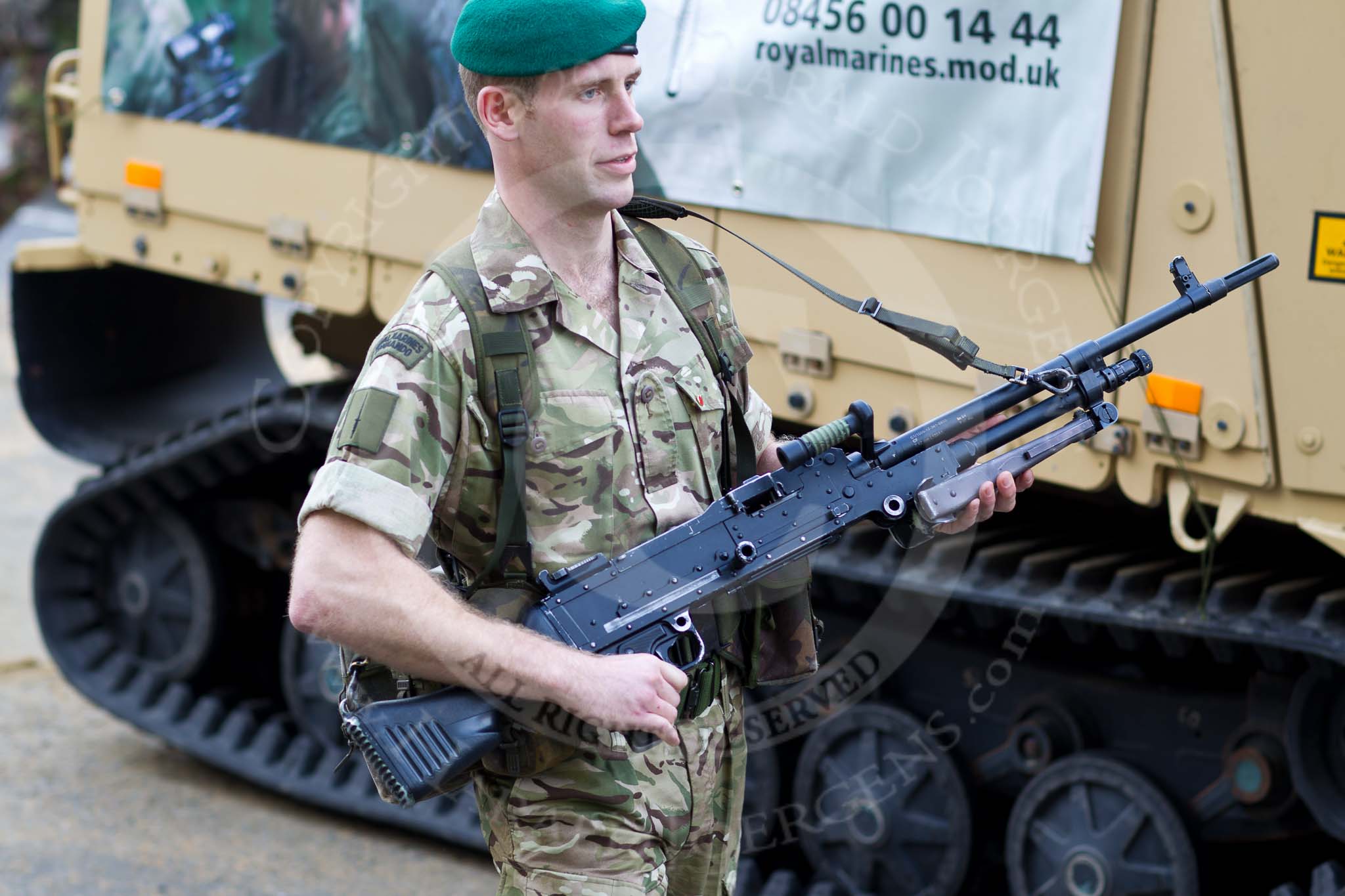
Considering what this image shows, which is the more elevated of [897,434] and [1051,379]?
[1051,379]

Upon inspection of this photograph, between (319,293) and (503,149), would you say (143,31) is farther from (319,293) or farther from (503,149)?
(503,149)

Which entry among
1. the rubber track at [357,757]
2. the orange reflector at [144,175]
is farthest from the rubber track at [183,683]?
the orange reflector at [144,175]

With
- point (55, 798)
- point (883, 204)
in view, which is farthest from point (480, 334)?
point (55, 798)

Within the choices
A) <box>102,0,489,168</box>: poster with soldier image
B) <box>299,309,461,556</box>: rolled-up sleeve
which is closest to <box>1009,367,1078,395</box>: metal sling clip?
<box>299,309,461,556</box>: rolled-up sleeve

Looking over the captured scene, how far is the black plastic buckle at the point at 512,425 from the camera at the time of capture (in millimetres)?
2309

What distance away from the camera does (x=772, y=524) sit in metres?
2.50

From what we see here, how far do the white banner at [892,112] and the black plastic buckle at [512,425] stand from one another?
1420 mm

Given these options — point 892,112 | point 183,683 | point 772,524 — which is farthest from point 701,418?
point 183,683

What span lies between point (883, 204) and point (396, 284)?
1.50m

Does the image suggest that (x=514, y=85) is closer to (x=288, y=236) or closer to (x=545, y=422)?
(x=545, y=422)

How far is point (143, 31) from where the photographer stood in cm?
477

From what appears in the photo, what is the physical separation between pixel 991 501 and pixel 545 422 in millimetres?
716

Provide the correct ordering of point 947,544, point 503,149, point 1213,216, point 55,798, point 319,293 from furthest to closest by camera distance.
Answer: point 55,798 < point 319,293 < point 947,544 < point 1213,216 < point 503,149

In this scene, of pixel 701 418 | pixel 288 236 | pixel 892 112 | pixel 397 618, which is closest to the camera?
pixel 397 618
